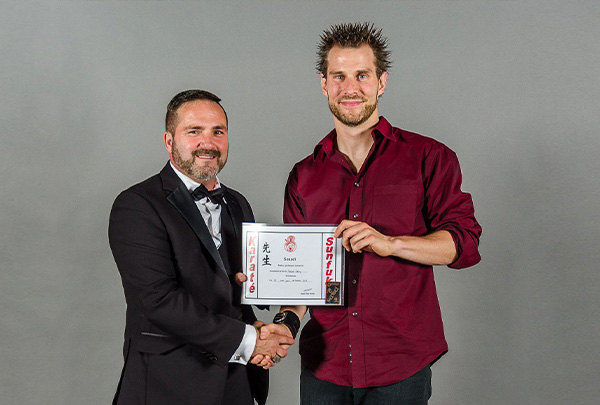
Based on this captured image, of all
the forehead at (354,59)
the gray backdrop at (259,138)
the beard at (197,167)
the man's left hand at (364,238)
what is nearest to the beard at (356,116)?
the forehead at (354,59)

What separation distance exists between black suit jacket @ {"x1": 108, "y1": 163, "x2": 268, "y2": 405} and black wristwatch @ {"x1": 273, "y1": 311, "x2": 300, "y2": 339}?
1.02 ft

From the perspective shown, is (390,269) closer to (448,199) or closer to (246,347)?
(448,199)

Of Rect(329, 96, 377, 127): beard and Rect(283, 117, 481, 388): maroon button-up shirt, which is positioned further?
Rect(329, 96, 377, 127): beard

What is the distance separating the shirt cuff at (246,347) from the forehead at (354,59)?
115cm

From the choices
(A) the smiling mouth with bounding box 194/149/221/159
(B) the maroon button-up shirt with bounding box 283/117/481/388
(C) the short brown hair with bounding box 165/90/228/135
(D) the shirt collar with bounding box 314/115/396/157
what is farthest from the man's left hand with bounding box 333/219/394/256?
(C) the short brown hair with bounding box 165/90/228/135

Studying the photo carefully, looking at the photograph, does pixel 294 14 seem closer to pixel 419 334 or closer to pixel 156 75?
pixel 156 75

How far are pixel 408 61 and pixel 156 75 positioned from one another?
1.64 metres

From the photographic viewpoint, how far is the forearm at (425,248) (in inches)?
104

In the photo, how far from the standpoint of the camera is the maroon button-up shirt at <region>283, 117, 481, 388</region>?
2.70 m

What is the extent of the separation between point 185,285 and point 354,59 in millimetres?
1170

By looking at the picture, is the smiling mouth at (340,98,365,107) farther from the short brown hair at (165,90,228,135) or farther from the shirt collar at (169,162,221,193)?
the shirt collar at (169,162,221,193)

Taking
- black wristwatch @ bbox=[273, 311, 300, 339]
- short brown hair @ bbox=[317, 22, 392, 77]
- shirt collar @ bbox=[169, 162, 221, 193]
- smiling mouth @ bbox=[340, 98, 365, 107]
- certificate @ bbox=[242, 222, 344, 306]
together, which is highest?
short brown hair @ bbox=[317, 22, 392, 77]

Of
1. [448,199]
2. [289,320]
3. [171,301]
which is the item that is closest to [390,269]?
[448,199]

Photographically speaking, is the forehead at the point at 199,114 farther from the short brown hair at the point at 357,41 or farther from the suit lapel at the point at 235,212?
the short brown hair at the point at 357,41
